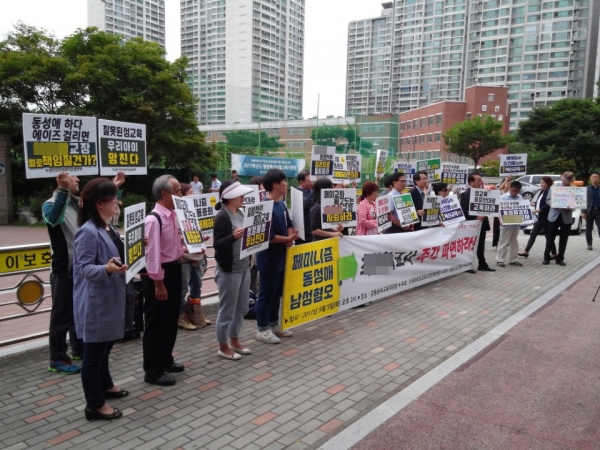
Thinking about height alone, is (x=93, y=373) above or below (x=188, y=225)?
below

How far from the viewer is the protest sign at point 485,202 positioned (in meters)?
9.84

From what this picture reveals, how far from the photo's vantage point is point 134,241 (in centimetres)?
393

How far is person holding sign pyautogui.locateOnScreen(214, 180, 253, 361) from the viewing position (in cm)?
482

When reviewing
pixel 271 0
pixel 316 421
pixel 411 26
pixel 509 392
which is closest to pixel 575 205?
pixel 509 392

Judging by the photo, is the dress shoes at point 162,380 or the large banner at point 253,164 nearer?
the dress shoes at point 162,380

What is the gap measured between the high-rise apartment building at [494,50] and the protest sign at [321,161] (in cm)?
11031

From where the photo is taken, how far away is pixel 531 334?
242 inches

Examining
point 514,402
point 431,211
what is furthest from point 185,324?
point 431,211

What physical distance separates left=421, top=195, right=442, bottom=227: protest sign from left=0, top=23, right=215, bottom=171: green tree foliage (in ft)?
50.4

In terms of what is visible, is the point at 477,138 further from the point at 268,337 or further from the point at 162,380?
the point at 162,380

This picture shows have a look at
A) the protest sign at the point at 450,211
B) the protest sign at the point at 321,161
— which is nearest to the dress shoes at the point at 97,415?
the protest sign at the point at 450,211

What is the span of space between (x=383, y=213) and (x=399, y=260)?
826mm

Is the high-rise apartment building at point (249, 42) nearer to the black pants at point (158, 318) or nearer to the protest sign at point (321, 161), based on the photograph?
the protest sign at point (321, 161)

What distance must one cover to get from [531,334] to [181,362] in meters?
4.39
